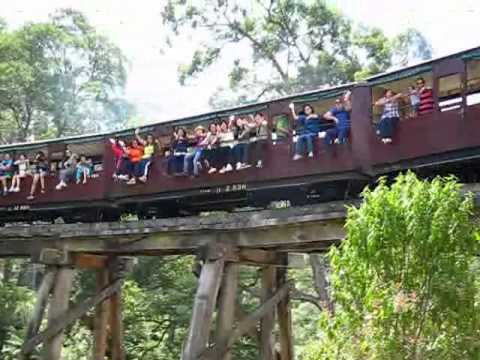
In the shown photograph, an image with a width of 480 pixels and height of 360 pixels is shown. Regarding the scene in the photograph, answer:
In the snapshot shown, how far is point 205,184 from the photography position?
35.0 ft

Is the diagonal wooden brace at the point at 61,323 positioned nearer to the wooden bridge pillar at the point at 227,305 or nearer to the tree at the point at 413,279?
the wooden bridge pillar at the point at 227,305

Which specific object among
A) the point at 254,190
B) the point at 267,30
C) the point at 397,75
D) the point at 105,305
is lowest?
the point at 105,305

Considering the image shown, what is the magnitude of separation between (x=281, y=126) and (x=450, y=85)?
8.29 feet

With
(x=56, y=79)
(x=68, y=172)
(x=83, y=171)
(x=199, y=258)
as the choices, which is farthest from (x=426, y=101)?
(x=56, y=79)

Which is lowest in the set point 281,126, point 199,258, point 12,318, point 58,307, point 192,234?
point 58,307

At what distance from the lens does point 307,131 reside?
31.5ft

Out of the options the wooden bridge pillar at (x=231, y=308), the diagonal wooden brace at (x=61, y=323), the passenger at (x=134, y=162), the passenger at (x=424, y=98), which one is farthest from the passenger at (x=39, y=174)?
the passenger at (x=424, y=98)

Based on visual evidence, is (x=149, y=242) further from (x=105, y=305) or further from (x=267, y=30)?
(x=267, y=30)

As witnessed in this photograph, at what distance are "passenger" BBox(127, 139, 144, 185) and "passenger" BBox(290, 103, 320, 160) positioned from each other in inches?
123

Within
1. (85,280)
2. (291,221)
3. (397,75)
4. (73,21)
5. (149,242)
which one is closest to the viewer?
(291,221)

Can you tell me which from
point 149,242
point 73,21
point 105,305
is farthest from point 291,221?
point 73,21

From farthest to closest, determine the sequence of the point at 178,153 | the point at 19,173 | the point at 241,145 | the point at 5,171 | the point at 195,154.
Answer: the point at 5,171
the point at 19,173
the point at 178,153
the point at 195,154
the point at 241,145

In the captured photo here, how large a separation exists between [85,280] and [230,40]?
402 inches

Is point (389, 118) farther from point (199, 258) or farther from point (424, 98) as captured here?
point (199, 258)
